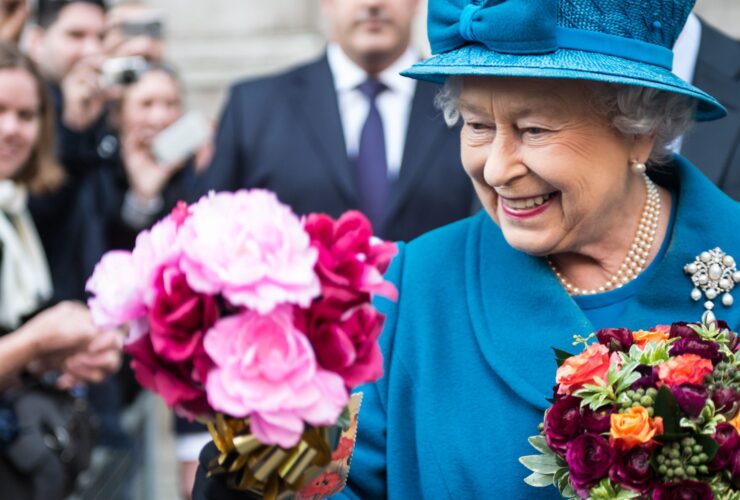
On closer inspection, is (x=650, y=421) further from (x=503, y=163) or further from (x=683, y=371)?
(x=503, y=163)

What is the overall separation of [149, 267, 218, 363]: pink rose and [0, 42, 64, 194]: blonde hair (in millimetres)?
3013

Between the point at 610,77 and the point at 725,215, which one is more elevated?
the point at 610,77

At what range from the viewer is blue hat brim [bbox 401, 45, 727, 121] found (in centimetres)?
264

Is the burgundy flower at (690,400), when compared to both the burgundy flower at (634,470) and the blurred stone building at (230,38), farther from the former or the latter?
the blurred stone building at (230,38)

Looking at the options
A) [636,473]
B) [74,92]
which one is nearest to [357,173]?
[74,92]

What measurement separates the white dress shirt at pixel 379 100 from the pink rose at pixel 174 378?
2999 millimetres

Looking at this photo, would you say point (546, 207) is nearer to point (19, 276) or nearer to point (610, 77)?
point (610, 77)

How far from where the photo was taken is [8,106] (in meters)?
4.95

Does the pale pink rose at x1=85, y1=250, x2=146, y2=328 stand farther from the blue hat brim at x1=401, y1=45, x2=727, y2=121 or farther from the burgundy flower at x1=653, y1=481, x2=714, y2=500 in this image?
the burgundy flower at x1=653, y1=481, x2=714, y2=500

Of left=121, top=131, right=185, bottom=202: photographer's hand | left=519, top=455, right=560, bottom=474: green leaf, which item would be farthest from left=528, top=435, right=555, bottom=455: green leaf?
left=121, top=131, right=185, bottom=202: photographer's hand

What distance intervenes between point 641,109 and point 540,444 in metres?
0.70

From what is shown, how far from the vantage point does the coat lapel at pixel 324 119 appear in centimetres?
505

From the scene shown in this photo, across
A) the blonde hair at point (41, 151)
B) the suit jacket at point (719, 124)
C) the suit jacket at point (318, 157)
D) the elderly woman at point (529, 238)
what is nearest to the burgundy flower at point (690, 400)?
the elderly woman at point (529, 238)

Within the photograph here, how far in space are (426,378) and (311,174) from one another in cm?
223
